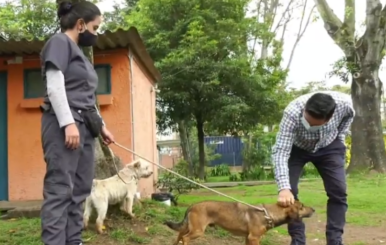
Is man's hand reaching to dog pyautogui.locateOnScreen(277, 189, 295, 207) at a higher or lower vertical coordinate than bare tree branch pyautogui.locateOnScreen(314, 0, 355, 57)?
lower

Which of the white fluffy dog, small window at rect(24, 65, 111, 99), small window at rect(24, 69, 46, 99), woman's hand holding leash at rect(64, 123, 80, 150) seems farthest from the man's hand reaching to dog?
small window at rect(24, 69, 46, 99)

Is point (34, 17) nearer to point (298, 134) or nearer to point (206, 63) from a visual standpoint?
point (206, 63)

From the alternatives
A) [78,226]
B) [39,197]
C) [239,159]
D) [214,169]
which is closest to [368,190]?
[39,197]

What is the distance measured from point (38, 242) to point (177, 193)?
473 cm

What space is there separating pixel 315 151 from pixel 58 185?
238 centimetres

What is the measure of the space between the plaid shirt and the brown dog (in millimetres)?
537

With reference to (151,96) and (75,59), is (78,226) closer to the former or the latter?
(75,59)

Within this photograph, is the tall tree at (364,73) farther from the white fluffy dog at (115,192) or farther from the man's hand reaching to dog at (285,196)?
the man's hand reaching to dog at (285,196)

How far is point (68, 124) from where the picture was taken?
3.20m

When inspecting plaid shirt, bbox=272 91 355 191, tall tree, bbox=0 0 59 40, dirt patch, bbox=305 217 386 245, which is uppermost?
tall tree, bbox=0 0 59 40

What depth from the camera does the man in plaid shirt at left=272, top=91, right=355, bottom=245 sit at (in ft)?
Result: 14.2

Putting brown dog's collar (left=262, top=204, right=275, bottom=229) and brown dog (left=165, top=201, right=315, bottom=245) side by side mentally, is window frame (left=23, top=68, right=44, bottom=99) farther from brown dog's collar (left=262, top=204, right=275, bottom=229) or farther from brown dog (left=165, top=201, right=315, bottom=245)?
brown dog's collar (left=262, top=204, right=275, bottom=229)

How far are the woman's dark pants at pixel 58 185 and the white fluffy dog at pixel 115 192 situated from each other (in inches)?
92.2

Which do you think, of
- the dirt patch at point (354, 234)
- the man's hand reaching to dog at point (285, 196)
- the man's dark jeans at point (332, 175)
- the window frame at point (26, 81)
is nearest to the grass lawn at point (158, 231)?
the dirt patch at point (354, 234)
